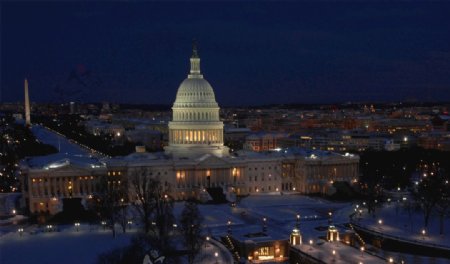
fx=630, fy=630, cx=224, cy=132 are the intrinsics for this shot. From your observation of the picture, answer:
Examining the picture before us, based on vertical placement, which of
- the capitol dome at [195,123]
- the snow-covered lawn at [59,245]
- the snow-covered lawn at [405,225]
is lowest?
the snow-covered lawn at [405,225]

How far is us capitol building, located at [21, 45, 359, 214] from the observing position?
55.9 metres

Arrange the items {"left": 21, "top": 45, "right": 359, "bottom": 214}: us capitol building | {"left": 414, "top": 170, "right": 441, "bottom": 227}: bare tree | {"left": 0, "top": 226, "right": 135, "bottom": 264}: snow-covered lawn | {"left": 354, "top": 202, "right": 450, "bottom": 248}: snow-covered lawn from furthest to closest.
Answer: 1. {"left": 21, "top": 45, "right": 359, "bottom": 214}: us capitol building
2. {"left": 414, "top": 170, "right": 441, "bottom": 227}: bare tree
3. {"left": 354, "top": 202, "right": 450, "bottom": 248}: snow-covered lawn
4. {"left": 0, "top": 226, "right": 135, "bottom": 264}: snow-covered lawn

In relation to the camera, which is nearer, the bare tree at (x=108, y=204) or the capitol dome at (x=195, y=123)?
the bare tree at (x=108, y=204)

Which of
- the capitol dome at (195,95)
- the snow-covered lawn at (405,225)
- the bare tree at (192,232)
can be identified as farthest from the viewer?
the capitol dome at (195,95)

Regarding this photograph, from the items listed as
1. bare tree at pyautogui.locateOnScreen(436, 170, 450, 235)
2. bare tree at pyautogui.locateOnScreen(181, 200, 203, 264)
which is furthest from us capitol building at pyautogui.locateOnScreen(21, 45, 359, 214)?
bare tree at pyautogui.locateOnScreen(181, 200, 203, 264)

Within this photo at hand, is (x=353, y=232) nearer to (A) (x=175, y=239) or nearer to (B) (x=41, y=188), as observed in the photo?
(A) (x=175, y=239)

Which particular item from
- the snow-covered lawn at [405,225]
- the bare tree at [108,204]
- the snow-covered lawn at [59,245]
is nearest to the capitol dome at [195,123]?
the bare tree at [108,204]

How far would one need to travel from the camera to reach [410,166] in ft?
242

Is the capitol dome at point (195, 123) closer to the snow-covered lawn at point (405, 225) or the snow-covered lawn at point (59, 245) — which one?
the snow-covered lawn at point (405, 225)

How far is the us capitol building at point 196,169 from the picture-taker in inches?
2200

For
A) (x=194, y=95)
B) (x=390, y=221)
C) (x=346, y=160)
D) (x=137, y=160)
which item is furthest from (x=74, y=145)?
(x=390, y=221)

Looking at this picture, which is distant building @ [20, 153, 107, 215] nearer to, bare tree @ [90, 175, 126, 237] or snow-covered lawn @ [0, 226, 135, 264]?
bare tree @ [90, 175, 126, 237]

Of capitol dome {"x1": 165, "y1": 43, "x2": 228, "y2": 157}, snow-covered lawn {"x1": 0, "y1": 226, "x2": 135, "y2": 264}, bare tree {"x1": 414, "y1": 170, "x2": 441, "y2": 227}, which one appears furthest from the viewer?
capitol dome {"x1": 165, "y1": 43, "x2": 228, "y2": 157}

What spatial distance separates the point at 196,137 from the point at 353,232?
31376 millimetres
